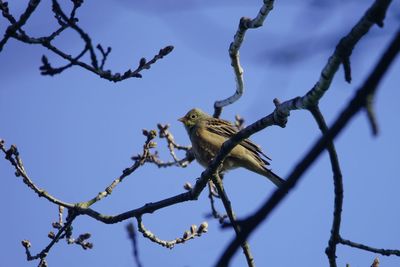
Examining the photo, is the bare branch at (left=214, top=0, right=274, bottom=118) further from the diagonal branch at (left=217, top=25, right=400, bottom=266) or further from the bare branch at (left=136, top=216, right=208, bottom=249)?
the diagonal branch at (left=217, top=25, right=400, bottom=266)

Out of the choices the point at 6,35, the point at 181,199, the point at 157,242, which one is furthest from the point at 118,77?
the point at 157,242

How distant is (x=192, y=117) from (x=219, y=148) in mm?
1490

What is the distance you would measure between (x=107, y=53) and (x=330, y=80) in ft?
6.06

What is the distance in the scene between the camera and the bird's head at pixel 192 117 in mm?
9758

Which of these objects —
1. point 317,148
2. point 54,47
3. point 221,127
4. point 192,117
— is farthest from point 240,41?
point 317,148

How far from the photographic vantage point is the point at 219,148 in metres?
8.58

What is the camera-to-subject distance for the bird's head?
9.76 metres

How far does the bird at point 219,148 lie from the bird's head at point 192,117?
30 cm

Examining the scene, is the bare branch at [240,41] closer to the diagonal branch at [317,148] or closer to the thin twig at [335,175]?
the thin twig at [335,175]

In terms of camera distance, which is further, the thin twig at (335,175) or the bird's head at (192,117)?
the bird's head at (192,117)

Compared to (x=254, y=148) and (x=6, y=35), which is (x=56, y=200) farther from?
(x=254, y=148)

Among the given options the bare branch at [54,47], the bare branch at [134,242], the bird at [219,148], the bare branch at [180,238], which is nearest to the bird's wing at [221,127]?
the bird at [219,148]

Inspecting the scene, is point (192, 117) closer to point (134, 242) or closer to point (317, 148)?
point (134, 242)

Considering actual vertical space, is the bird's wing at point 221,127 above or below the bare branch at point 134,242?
above
